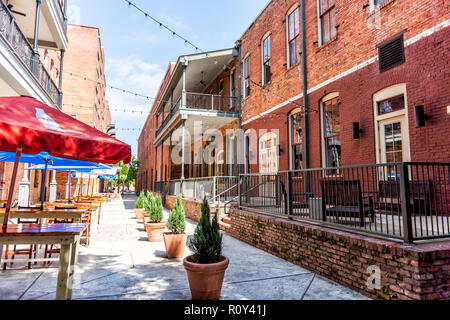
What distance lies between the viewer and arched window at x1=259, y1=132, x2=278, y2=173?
1098 centimetres

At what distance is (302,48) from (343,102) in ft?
8.86

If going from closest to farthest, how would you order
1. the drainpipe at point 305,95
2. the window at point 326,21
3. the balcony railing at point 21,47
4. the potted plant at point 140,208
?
the balcony railing at point 21,47, the window at point 326,21, the drainpipe at point 305,95, the potted plant at point 140,208

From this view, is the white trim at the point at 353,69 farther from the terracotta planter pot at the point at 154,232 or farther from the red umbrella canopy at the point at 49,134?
the red umbrella canopy at the point at 49,134

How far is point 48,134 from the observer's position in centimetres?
270

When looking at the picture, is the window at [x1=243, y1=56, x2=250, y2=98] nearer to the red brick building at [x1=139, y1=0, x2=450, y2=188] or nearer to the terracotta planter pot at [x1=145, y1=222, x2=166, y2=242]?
the red brick building at [x1=139, y1=0, x2=450, y2=188]

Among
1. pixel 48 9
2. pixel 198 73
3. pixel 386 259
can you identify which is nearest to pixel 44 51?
pixel 48 9

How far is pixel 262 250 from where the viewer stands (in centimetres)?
619

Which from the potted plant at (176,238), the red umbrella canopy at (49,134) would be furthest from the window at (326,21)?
the red umbrella canopy at (49,134)

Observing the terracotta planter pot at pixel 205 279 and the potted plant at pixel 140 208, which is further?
the potted plant at pixel 140 208

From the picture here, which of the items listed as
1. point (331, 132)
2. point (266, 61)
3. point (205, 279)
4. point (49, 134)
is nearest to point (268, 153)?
point (331, 132)

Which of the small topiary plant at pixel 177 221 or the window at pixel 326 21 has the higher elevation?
the window at pixel 326 21

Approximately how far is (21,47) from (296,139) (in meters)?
8.91

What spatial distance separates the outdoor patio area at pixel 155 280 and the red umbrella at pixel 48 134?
72.3 inches

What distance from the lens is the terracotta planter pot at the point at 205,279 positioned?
341 cm
